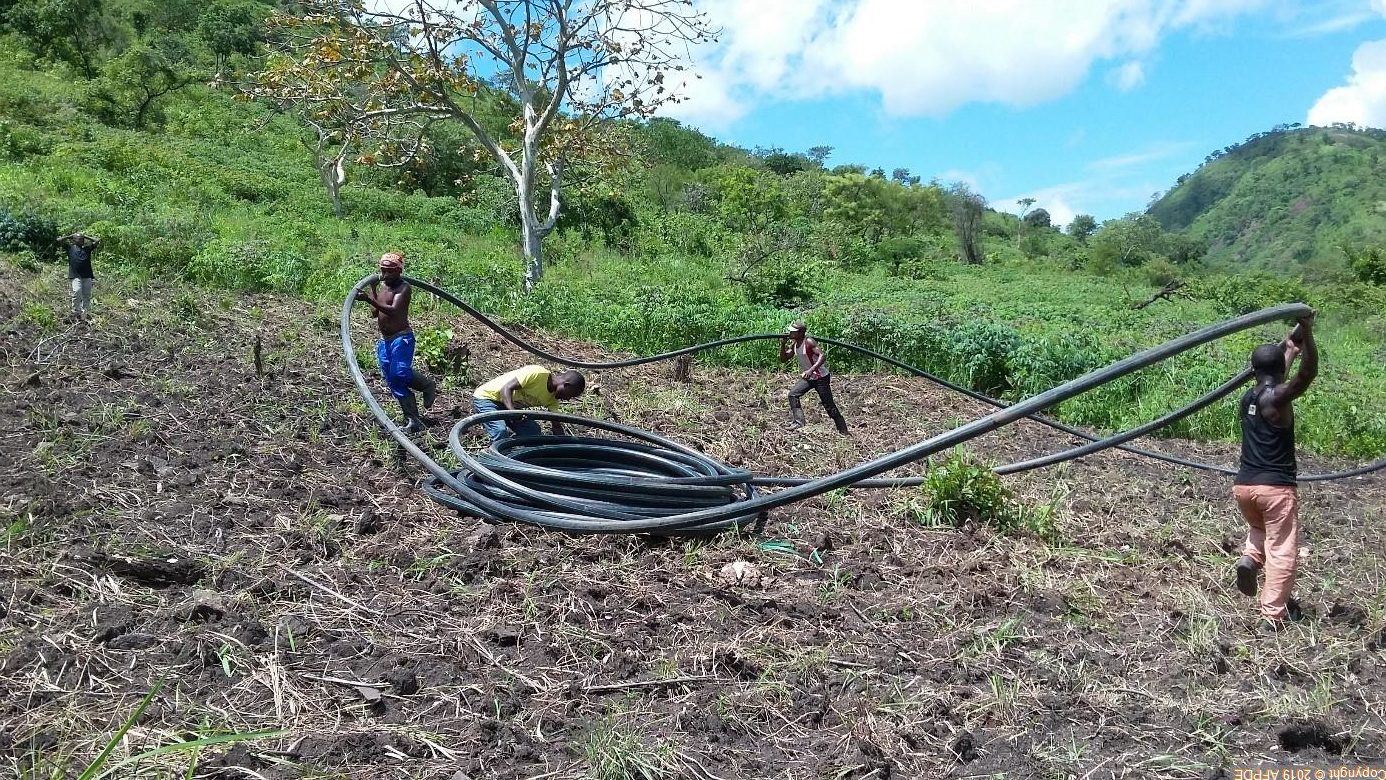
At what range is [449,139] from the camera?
30.4 metres

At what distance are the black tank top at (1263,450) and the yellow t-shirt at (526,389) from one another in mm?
4159

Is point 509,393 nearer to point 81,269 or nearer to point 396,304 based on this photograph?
point 396,304

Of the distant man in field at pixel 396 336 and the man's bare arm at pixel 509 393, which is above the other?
the distant man in field at pixel 396 336

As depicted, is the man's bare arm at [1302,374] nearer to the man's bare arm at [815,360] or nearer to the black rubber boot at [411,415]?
the man's bare arm at [815,360]

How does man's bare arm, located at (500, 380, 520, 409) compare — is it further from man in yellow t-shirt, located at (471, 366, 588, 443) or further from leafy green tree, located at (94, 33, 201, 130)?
leafy green tree, located at (94, 33, 201, 130)

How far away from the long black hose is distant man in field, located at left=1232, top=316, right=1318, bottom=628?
22 cm

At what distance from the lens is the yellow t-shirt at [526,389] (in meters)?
5.96

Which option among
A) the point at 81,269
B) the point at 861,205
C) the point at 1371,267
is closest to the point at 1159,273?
the point at 1371,267

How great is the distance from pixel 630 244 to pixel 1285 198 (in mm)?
77954

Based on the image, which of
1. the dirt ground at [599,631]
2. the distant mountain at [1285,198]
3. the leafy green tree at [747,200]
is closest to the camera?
the dirt ground at [599,631]

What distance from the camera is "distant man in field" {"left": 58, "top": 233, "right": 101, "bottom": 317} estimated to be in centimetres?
798

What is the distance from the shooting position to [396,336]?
20.5ft

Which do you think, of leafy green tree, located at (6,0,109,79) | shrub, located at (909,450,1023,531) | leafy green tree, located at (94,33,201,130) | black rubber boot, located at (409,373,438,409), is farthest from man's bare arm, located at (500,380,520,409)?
leafy green tree, located at (6,0,109,79)

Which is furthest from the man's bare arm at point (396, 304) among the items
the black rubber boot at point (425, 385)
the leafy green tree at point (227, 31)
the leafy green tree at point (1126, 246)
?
the leafy green tree at point (1126, 246)
